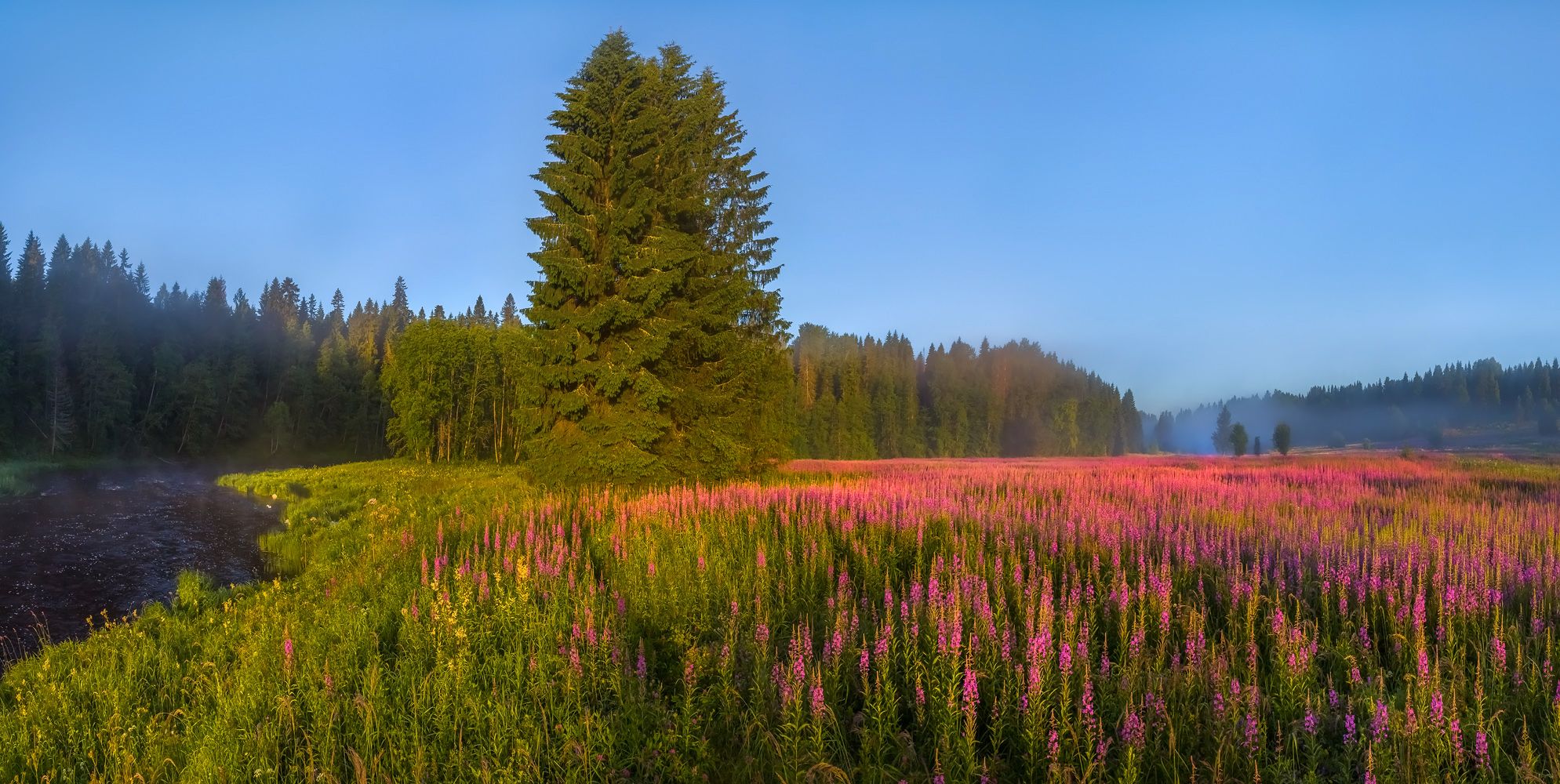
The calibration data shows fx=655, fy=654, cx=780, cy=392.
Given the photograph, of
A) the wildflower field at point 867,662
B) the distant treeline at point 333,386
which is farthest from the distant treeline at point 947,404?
the wildflower field at point 867,662

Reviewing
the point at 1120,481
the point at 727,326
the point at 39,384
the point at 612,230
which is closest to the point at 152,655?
the point at 612,230

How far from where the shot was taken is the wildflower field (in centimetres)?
331

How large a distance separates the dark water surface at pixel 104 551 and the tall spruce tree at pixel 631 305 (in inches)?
288

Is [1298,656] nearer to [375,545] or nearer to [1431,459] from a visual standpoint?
[375,545]

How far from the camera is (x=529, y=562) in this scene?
7953mm

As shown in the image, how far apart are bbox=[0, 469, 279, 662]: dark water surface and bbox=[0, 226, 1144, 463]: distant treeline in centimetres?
755

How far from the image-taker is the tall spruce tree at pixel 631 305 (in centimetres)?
1574

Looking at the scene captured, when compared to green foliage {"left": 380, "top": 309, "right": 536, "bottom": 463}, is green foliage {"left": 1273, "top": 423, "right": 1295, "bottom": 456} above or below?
below

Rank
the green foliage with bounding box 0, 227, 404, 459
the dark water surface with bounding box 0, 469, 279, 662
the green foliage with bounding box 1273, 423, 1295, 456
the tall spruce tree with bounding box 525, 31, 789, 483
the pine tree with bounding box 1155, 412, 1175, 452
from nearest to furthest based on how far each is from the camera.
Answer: the dark water surface with bounding box 0, 469, 279, 662 → the tall spruce tree with bounding box 525, 31, 789, 483 → the green foliage with bounding box 1273, 423, 1295, 456 → the green foliage with bounding box 0, 227, 404, 459 → the pine tree with bounding box 1155, 412, 1175, 452

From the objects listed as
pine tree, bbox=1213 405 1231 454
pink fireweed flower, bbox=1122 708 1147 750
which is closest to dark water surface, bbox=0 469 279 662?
pink fireweed flower, bbox=1122 708 1147 750

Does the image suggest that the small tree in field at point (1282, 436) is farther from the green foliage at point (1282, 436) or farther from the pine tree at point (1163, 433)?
the pine tree at point (1163, 433)

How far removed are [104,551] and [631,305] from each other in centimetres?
1325

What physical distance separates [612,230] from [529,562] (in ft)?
33.9

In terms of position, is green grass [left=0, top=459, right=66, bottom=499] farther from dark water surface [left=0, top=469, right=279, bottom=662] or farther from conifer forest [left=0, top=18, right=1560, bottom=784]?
conifer forest [left=0, top=18, right=1560, bottom=784]
